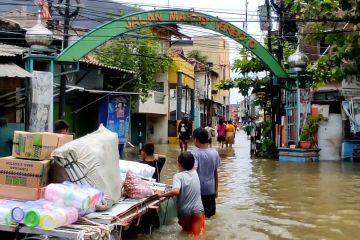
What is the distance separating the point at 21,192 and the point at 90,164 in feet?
2.57

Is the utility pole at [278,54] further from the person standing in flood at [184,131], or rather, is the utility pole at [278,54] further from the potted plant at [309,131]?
the person standing in flood at [184,131]

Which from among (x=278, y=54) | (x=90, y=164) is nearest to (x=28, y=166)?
(x=90, y=164)

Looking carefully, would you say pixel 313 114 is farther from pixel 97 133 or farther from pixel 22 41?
pixel 97 133

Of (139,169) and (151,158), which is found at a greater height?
(151,158)

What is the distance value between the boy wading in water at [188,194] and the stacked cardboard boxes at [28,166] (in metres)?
1.54

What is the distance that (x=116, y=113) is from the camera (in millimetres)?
18719

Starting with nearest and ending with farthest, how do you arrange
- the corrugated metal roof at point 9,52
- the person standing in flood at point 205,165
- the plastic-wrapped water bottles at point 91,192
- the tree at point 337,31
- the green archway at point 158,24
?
1. the plastic-wrapped water bottles at point 91,192
2. the person standing in flood at point 205,165
3. the corrugated metal roof at point 9,52
4. the tree at point 337,31
5. the green archway at point 158,24

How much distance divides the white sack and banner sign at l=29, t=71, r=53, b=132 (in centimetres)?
576

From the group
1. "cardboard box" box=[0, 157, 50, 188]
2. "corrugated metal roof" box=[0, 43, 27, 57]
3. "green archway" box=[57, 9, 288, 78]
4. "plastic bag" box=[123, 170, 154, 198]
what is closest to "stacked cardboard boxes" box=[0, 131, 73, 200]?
"cardboard box" box=[0, 157, 50, 188]

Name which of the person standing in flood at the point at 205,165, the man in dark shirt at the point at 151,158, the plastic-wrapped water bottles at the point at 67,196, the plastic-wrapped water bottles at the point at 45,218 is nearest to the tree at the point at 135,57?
the man in dark shirt at the point at 151,158

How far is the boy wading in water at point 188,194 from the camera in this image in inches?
247

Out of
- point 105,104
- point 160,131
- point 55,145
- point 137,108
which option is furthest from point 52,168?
point 160,131

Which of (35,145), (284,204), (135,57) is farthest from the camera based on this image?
(135,57)

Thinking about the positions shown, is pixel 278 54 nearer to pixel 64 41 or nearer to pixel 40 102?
pixel 64 41
